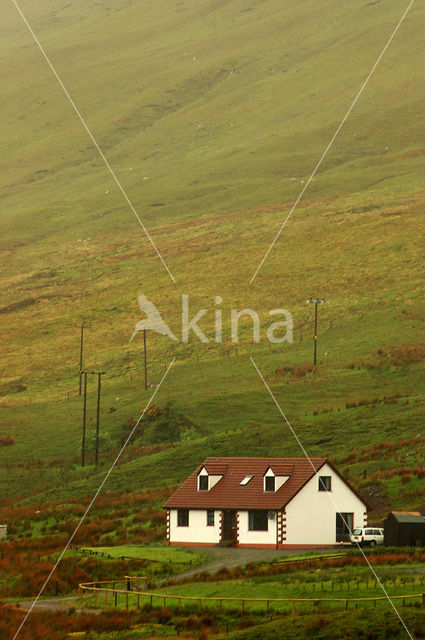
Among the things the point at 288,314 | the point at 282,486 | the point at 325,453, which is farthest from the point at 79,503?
the point at 288,314

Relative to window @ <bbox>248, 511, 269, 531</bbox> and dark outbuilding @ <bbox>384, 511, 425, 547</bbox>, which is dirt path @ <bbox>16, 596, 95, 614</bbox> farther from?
dark outbuilding @ <bbox>384, 511, 425, 547</bbox>

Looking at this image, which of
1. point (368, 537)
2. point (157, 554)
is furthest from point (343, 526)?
point (157, 554)

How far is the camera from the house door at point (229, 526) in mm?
58031

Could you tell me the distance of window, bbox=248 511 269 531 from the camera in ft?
188

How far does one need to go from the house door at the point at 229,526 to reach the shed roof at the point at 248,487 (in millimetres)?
520

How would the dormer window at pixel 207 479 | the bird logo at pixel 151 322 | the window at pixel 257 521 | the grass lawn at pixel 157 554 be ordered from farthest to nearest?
the bird logo at pixel 151 322 < the dormer window at pixel 207 479 < the window at pixel 257 521 < the grass lawn at pixel 157 554

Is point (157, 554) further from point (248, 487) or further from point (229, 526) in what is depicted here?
point (248, 487)

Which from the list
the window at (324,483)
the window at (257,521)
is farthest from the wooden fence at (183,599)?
the window at (324,483)

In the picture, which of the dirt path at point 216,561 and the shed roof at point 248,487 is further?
the shed roof at point 248,487

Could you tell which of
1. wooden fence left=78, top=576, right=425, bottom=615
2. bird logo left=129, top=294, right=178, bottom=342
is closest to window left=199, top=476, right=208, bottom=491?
wooden fence left=78, top=576, right=425, bottom=615

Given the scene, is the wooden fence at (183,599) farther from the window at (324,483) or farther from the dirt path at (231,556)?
the window at (324,483)

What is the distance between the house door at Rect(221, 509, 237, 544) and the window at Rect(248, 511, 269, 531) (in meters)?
1.05

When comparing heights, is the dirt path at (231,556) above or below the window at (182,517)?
below

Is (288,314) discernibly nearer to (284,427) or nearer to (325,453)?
(284,427)
